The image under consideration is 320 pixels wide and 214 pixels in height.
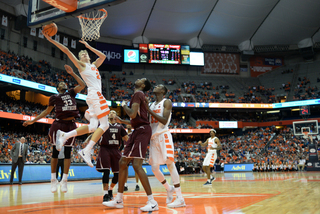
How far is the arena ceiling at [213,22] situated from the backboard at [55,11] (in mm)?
25207

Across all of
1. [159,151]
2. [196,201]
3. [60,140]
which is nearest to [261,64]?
[196,201]

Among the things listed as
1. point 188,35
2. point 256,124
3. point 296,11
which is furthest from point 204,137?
point 296,11

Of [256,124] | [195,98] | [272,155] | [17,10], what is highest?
[17,10]

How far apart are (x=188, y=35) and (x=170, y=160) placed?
122ft

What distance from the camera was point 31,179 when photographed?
42.9 ft

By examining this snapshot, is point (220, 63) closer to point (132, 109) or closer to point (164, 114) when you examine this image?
point (164, 114)

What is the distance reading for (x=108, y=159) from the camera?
21.6 ft

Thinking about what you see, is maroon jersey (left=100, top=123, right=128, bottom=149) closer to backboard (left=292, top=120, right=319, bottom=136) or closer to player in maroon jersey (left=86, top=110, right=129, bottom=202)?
player in maroon jersey (left=86, top=110, right=129, bottom=202)

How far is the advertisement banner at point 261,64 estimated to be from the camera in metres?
46.6

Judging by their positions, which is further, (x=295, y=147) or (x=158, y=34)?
(x=158, y=34)

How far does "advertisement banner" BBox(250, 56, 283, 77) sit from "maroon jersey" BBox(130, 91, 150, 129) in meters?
44.7

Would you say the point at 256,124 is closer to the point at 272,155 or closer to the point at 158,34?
the point at 272,155

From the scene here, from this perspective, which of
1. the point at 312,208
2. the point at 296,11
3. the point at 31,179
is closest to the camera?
the point at 312,208

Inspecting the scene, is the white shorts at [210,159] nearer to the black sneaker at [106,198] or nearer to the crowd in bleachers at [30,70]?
the black sneaker at [106,198]
